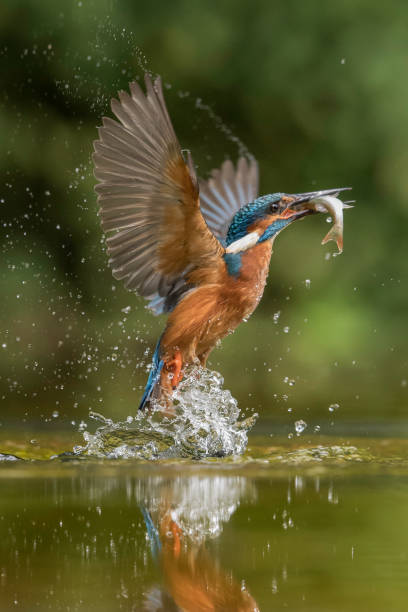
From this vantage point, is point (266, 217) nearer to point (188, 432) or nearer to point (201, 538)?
point (188, 432)

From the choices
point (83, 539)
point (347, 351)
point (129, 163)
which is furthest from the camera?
point (347, 351)

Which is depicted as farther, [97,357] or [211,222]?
[97,357]

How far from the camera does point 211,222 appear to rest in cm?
403

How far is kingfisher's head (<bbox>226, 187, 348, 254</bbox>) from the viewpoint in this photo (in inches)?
131

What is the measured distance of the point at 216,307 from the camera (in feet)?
10.8

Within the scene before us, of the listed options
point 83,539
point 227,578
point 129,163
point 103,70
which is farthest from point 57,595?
point 103,70

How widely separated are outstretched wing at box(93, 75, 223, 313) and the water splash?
0.29 m

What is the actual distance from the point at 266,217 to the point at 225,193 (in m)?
0.74

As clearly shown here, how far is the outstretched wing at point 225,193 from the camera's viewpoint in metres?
4.04

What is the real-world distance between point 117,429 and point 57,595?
196 centimetres

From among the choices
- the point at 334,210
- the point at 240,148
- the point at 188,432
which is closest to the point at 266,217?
the point at 334,210

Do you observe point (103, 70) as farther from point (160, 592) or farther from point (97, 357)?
point (160, 592)

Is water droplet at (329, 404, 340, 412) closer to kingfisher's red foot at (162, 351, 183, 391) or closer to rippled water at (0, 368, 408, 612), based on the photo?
rippled water at (0, 368, 408, 612)

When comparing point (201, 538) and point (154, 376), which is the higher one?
point (154, 376)
